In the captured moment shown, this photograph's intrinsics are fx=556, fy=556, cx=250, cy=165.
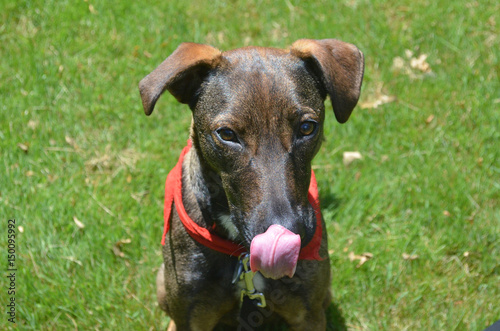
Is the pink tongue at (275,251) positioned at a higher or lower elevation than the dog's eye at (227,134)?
lower

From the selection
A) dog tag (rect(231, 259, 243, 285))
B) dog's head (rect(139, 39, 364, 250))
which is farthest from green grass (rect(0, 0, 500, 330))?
dog's head (rect(139, 39, 364, 250))

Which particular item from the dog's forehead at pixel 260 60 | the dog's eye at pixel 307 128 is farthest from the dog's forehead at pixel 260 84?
the dog's eye at pixel 307 128

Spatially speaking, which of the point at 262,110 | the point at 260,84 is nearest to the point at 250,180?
the point at 262,110

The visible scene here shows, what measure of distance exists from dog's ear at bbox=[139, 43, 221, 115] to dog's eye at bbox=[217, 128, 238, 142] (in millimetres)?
409

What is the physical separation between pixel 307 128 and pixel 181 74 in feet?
2.61

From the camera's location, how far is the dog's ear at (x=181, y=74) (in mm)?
3195

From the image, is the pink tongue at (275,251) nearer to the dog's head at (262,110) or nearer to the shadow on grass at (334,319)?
the dog's head at (262,110)

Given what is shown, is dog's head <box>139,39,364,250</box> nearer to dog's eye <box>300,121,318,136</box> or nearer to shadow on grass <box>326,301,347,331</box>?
dog's eye <box>300,121,318,136</box>

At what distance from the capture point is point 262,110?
10.1ft

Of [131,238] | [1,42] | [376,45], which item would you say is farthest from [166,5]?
[131,238]

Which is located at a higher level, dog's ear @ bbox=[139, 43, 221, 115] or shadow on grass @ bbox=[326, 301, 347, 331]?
dog's ear @ bbox=[139, 43, 221, 115]

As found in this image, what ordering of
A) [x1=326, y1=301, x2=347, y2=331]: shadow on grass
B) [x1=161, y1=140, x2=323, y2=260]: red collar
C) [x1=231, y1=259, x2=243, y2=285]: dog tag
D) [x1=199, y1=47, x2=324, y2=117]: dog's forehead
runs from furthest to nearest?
[x1=326, y1=301, x2=347, y2=331]: shadow on grass, [x1=231, y1=259, x2=243, y2=285]: dog tag, [x1=161, y1=140, x2=323, y2=260]: red collar, [x1=199, y1=47, x2=324, y2=117]: dog's forehead

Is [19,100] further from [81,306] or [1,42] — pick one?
[81,306]

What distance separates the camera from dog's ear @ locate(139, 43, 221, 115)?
3.20 m
